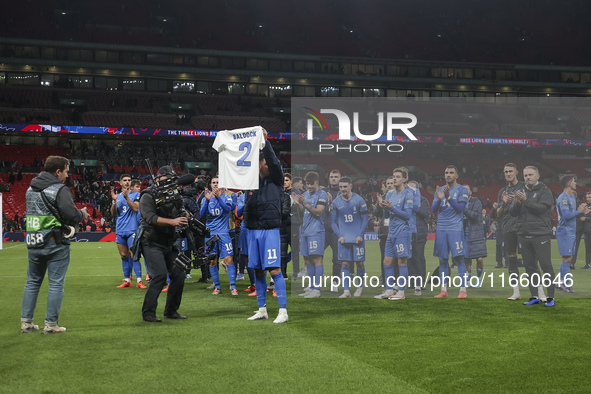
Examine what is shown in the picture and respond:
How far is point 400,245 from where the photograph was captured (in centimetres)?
1053

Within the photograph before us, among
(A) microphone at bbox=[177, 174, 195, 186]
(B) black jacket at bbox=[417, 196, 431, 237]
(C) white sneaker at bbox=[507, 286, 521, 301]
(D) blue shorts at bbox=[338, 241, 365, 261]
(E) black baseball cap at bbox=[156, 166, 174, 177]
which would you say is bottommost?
(C) white sneaker at bbox=[507, 286, 521, 301]

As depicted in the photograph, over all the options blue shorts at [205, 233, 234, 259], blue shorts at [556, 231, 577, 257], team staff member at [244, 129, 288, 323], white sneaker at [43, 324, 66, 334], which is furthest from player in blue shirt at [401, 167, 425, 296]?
white sneaker at [43, 324, 66, 334]

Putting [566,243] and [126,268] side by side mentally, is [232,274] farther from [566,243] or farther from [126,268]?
[566,243]

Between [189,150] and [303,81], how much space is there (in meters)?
13.5

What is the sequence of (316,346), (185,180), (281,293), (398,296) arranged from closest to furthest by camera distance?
(316,346) < (281,293) < (185,180) < (398,296)

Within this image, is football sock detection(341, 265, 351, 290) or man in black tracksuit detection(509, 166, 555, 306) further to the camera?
football sock detection(341, 265, 351, 290)

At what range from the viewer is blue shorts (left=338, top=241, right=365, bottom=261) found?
10664 millimetres

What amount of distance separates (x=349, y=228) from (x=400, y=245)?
3.15 ft

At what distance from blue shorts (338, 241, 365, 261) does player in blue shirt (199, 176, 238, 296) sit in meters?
2.07

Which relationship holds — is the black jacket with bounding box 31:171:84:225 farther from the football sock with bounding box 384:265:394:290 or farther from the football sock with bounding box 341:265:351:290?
the football sock with bounding box 384:265:394:290

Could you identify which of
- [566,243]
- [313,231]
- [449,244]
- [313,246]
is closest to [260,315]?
[313,246]

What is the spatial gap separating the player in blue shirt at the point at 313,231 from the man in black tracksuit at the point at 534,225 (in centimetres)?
333

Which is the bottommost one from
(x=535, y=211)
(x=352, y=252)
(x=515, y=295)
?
(x=515, y=295)

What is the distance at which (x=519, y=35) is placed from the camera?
6344 centimetres
